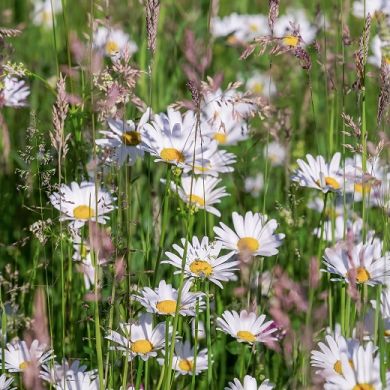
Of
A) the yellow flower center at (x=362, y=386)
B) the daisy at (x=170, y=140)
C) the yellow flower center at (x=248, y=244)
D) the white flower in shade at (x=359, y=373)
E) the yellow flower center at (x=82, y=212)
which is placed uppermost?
the daisy at (x=170, y=140)

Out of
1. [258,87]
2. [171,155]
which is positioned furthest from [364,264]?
[258,87]

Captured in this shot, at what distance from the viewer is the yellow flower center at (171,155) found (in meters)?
1.57

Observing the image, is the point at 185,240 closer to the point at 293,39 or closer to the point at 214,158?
the point at 214,158

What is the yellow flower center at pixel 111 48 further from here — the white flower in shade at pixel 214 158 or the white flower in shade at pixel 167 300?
the white flower in shade at pixel 167 300

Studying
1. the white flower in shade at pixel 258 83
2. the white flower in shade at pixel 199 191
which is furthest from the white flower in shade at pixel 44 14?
the white flower in shade at pixel 199 191

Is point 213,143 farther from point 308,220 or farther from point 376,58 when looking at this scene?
point 376,58

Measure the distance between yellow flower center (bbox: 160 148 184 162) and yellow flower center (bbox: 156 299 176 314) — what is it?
0.29 meters

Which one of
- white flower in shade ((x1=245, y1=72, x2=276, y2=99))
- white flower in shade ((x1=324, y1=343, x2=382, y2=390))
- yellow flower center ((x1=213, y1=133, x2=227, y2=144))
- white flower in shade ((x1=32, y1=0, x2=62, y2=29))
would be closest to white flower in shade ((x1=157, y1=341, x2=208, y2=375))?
white flower in shade ((x1=324, y1=343, x2=382, y2=390))

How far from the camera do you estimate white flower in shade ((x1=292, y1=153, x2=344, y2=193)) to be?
1.69m

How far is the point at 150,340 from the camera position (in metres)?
1.44

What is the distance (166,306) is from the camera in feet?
4.60

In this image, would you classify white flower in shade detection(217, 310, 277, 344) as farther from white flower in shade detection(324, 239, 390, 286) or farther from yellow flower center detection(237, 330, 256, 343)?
white flower in shade detection(324, 239, 390, 286)


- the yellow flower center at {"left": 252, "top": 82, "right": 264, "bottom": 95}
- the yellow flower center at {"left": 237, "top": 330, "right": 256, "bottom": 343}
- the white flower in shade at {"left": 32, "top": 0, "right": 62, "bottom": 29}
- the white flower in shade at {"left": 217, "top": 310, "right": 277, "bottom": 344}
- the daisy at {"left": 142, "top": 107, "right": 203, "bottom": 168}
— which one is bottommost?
the yellow flower center at {"left": 237, "top": 330, "right": 256, "bottom": 343}

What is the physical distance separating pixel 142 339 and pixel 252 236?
32 centimetres
